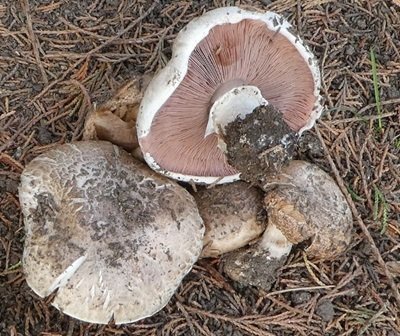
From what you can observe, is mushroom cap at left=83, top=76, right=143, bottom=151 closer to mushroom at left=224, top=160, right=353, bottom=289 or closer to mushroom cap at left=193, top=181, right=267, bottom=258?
mushroom cap at left=193, top=181, right=267, bottom=258

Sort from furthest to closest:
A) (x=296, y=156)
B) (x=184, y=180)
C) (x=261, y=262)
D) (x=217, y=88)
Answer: (x=296, y=156) < (x=261, y=262) < (x=184, y=180) < (x=217, y=88)

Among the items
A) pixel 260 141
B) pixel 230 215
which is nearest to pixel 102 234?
pixel 230 215

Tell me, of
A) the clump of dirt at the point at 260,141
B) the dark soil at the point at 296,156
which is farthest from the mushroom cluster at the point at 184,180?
the dark soil at the point at 296,156

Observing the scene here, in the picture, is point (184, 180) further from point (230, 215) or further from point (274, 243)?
point (274, 243)

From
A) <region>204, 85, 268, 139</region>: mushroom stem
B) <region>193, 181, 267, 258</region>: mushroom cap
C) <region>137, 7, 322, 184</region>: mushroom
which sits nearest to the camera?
<region>137, 7, 322, 184</region>: mushroom

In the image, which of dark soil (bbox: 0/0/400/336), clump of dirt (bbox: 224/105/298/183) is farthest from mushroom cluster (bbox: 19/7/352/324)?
dark soil (bbox: 0/0/400/336)

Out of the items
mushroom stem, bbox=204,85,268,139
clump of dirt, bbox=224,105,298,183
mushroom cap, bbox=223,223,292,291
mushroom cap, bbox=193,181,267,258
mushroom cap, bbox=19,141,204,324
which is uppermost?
mushroom stem, bbox=204,85,268,139

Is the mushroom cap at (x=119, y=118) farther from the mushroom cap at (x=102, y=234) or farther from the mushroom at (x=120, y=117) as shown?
the mushroom cap at (x=102, y=234)

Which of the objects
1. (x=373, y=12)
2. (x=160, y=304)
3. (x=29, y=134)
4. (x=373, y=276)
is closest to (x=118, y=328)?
(x=160, y=304)
